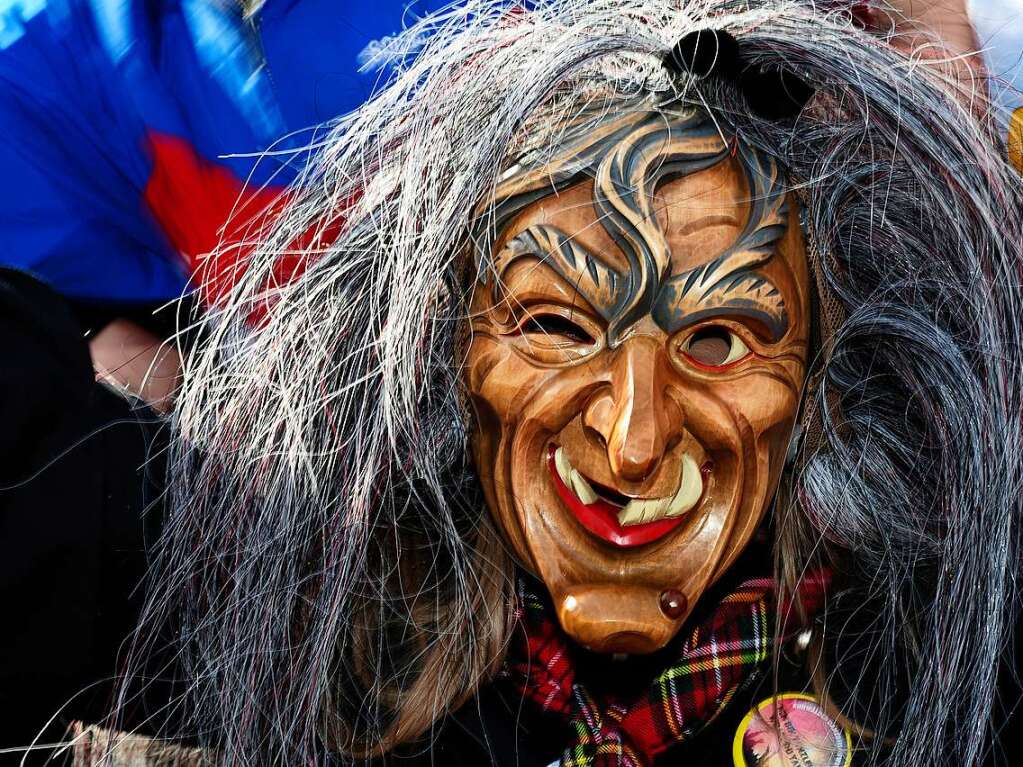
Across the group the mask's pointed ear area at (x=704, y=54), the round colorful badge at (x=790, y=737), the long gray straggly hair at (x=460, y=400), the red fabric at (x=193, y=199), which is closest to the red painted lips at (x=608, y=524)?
the long gray straggly hair at (x=460, y=400)

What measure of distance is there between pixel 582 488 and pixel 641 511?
0.06 m

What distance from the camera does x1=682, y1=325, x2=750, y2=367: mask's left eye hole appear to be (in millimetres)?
1155

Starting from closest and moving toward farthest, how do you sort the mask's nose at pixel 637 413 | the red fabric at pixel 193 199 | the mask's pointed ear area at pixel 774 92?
the mask's nose at pixel 637 413 < the mask's pointed ear area at pixel 774 92 < the red fabric at pixel 193 199

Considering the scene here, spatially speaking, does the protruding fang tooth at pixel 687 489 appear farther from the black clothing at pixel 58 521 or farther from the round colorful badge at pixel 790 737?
the black clothing at pixel 58 521

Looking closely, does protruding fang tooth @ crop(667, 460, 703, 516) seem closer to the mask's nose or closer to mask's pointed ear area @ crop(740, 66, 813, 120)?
the mask's nose

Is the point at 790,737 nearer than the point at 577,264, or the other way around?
the point at 577,264

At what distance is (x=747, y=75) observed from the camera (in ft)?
3.88

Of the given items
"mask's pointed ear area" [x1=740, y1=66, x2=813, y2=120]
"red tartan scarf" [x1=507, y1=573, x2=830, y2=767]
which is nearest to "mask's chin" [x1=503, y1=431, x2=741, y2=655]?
"red tartan scarf" [x1=507, y1=573, x2=830, y2=767]

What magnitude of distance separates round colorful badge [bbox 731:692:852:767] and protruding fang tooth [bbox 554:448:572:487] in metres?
0.33

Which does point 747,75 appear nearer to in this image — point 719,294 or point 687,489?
point 719,294

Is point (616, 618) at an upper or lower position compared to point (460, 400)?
lower

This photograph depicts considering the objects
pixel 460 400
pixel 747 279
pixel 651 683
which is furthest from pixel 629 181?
pixel 651 683

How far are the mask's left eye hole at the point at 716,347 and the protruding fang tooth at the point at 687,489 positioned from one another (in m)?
0.10

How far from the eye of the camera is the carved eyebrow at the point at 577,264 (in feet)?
3.65
